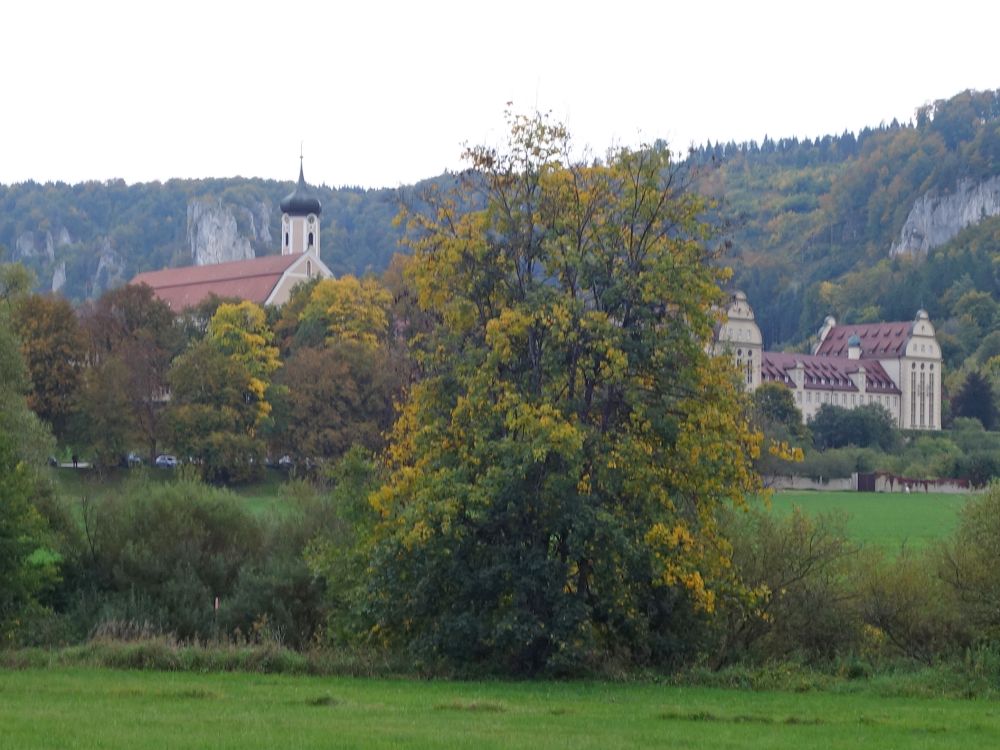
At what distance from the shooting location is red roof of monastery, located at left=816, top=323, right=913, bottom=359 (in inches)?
6629

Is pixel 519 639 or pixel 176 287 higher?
pixel 176 287

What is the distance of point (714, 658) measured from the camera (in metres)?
25.5

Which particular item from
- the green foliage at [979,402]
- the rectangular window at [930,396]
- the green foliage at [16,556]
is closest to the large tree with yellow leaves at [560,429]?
the green foliage at [16,556]

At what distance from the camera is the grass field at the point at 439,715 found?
16.6 metres

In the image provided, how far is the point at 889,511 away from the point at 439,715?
2305 inches

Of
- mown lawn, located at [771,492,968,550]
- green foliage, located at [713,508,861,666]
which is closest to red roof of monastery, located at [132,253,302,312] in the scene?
mown lawn, located at [771,492,968,550]

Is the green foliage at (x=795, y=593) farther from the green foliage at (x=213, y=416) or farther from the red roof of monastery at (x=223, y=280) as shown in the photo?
the red roof of monastery at (x=223, y=280)

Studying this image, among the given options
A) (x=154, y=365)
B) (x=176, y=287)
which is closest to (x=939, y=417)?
(x=176, y=287)

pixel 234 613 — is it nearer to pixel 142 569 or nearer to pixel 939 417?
pixel 142 569

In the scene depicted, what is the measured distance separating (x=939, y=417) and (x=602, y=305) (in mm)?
142044

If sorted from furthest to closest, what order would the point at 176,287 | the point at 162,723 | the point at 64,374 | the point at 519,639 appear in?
the point at 176,287, the point at 64,374, the point at 519,639, the point at 162,723

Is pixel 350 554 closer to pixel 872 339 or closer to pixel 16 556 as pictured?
pixel 16 556

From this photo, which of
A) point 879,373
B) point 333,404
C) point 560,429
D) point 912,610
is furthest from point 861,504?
point 879,373

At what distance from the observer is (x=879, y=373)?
167 meters
